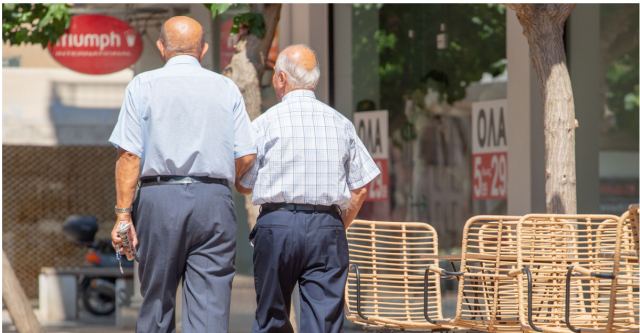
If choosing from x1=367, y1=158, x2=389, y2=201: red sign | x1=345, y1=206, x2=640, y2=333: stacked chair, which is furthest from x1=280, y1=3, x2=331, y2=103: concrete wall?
x1=345, y1=206, x2=640, y2=333: stacked chair

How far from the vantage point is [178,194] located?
19.3ft

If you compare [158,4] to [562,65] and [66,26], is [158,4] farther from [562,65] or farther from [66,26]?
[562,65]

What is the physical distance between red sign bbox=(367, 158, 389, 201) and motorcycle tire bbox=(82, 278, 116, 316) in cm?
494

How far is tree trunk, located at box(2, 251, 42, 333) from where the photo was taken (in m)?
9.76

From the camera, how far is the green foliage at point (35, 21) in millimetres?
11586

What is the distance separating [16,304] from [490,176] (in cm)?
408

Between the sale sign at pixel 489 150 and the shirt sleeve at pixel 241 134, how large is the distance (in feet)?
17.8

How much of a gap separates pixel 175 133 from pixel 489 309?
2.16 metres

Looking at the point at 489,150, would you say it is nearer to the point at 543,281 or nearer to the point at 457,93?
the point at 457,93

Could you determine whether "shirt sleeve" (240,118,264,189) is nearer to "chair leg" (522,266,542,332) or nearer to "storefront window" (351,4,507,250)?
"chair leg" (522,266,542,332)

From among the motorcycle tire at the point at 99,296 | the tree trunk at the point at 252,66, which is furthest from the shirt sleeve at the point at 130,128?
the motorcycle tire at the point at 99,296

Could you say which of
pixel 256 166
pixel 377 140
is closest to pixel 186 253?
pixel 256 166

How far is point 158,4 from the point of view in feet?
44.8

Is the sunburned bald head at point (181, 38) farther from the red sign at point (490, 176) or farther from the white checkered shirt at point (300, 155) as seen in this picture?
the red sign at point (490, 176)
